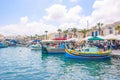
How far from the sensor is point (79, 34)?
95188mm

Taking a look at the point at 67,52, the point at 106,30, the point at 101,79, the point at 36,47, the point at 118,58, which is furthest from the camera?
the point at 106,30

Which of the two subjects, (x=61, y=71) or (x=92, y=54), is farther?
(x=92, y=54)

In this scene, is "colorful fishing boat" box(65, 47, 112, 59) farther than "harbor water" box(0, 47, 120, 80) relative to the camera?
Yes

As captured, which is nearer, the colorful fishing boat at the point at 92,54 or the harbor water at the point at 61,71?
the harbor water at the point at 61,71

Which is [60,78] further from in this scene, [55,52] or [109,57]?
[55,52]

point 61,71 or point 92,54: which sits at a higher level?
point 92,54

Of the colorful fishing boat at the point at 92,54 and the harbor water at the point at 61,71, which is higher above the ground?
the colorful fishing boat at the point at 92,54

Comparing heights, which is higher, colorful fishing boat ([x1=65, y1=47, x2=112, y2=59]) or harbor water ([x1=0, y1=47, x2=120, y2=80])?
colorful fishing boat ([x1=65, y1=47, x2=112, y2=59])

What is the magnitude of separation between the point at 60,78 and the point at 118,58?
14332 mm

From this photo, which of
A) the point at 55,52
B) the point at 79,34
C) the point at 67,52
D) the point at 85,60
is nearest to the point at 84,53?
the point at 85,60

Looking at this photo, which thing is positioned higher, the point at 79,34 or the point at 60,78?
the point at 79,34

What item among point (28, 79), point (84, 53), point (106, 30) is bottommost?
point (28, 79)

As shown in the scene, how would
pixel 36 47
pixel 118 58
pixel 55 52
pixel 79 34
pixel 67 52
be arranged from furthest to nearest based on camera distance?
pixel 79 34 → pixel 36 47 → pixel 55 52 → pixel 67 52 → pixel 118 58

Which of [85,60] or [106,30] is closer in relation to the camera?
[85,60]
